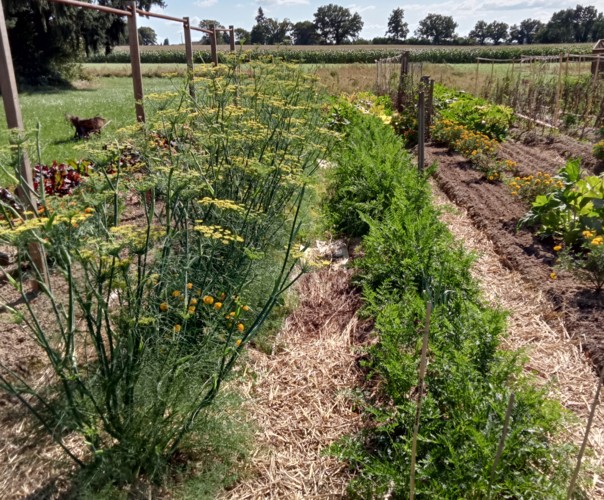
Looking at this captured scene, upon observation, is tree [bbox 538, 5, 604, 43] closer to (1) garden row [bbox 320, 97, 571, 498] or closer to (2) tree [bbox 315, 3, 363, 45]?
(2) tree [bbox 315, 3, 363, 45]

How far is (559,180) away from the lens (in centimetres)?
609

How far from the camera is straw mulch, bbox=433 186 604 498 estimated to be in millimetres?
2799

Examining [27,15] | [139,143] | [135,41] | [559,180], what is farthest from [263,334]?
[27,15]

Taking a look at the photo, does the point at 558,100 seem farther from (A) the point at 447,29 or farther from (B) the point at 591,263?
(A) the point at 447,29

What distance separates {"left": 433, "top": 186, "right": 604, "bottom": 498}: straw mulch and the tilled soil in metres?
0.09

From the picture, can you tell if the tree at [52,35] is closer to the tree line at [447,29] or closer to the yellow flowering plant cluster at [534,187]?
the yellow flowering plant cluster at [534,187]

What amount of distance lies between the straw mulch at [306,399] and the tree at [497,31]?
13044 centimetres

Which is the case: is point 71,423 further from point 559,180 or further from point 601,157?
point 601,157

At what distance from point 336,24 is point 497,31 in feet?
137

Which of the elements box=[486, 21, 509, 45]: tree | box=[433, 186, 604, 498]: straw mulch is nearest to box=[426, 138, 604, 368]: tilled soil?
box=[433, 186, 604, 498]: straw mulch

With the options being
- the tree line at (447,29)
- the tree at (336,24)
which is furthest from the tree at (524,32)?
the tree at (336,24)

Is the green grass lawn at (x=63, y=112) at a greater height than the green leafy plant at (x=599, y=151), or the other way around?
the green leafy plant at (x=599, y=151)

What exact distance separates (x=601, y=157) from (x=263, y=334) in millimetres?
7650

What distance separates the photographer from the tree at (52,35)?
2470 cm
